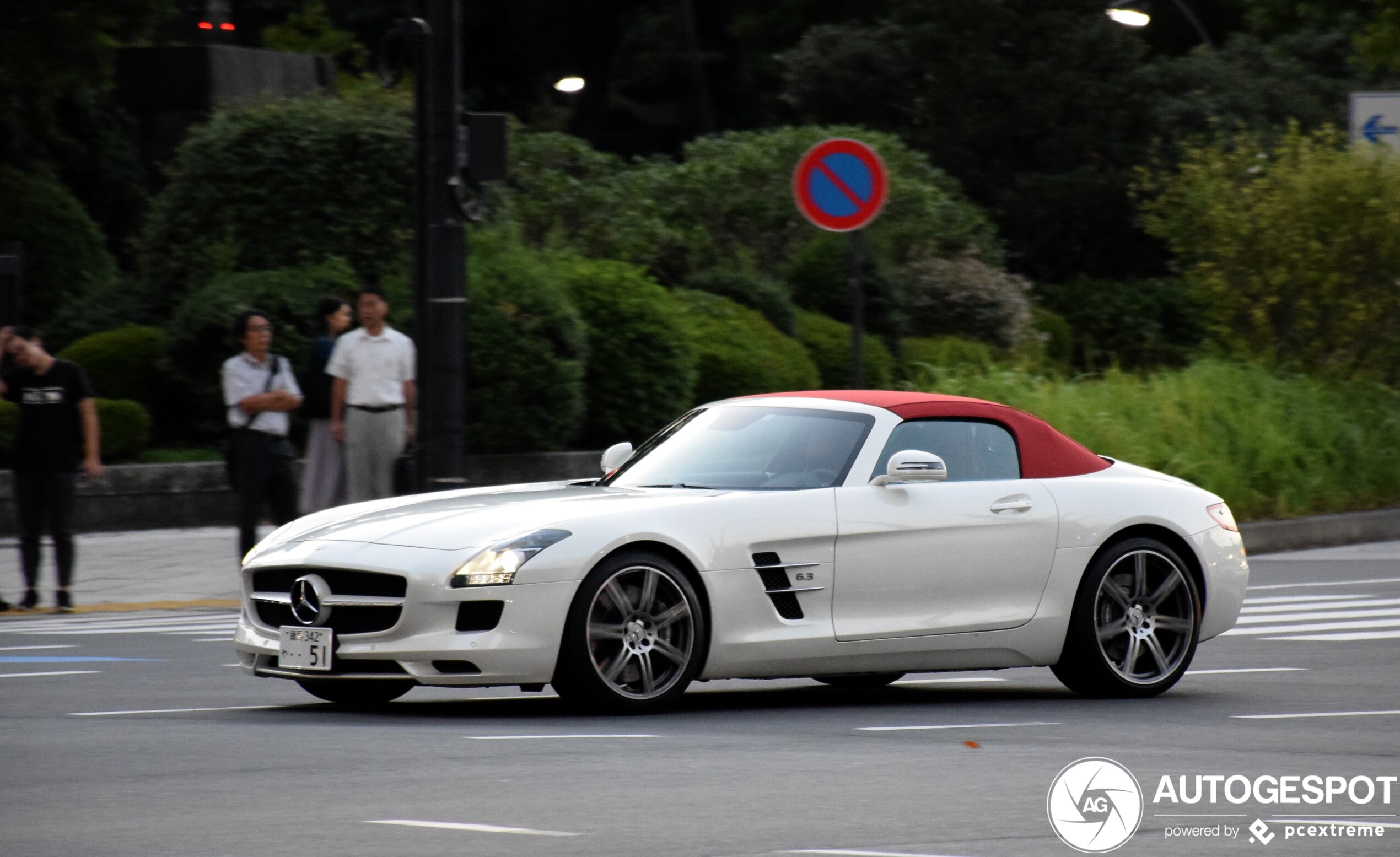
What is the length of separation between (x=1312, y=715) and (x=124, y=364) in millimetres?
14546

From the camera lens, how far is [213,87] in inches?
1139

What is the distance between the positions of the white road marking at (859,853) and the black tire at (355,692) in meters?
3.55

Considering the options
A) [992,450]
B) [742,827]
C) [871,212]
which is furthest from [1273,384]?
[742,827]

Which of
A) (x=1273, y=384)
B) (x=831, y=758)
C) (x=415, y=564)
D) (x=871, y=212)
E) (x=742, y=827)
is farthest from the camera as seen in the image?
(x=1273, y=384)

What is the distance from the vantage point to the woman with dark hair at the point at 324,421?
1584cm

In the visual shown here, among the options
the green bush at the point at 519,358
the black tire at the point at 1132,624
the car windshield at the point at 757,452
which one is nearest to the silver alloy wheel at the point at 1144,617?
the black tire at the point at 1132,624

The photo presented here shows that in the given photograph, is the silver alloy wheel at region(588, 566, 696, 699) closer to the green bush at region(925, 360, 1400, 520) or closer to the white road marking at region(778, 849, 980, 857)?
the white road marking at region(778, 849, 980, 857)

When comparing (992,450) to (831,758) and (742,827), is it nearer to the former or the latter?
(831,758)

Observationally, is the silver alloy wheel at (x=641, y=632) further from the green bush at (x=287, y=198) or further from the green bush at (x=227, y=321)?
the green bush at (x=287, y=198)

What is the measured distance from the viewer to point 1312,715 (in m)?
9.29

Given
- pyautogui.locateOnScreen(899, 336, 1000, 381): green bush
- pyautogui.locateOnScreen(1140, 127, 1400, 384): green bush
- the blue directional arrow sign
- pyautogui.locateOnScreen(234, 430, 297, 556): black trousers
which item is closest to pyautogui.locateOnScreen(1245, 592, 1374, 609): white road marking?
pyautogui.locateOnScreen(234, 430, 297, 556): black trousers

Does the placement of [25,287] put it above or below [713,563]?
above

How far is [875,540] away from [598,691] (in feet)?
4.53

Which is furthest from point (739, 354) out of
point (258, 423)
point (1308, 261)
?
point (258, 423)
